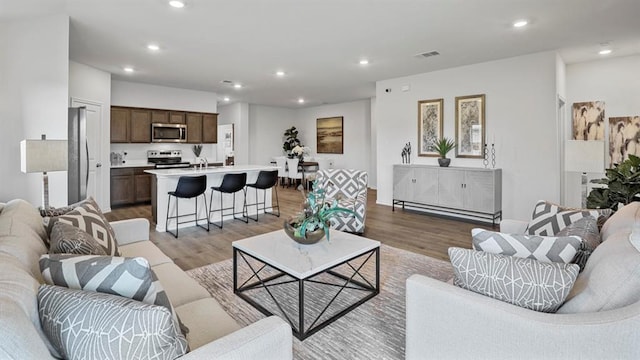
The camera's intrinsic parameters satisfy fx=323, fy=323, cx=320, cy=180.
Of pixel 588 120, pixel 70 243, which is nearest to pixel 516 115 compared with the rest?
pixel 588 120

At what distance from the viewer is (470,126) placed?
5.54 m

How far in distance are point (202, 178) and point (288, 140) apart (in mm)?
6508

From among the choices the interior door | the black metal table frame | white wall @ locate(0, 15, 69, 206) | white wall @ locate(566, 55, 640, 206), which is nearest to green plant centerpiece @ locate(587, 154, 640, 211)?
the black metal table frame

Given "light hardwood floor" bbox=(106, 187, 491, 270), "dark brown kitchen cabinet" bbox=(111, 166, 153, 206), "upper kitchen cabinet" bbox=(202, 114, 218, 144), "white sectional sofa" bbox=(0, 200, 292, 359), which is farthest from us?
"upper kitchen cabinet" bbox=(202, 114, 218, 144)

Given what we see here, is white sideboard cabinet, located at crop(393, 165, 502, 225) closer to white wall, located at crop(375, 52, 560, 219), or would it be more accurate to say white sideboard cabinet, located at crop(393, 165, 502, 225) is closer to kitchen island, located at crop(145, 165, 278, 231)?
white wall, located at crop(375, 52, 560, 219)

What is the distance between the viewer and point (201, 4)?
3.14 metres

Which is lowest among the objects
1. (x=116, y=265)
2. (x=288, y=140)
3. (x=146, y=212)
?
(x=146, y=212)

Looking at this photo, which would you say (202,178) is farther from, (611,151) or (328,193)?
(611,151)

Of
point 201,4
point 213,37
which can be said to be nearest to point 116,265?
point 201,4

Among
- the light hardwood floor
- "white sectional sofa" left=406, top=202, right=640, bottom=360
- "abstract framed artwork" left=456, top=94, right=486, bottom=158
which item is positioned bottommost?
the light hardwood floor

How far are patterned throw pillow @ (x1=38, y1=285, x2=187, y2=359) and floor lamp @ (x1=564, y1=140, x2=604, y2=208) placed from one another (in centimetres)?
384

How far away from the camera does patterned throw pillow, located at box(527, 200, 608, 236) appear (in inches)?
81.3

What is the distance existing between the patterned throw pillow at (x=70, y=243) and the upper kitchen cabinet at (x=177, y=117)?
6241mm

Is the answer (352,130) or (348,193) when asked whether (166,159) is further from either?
(352,130)
